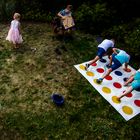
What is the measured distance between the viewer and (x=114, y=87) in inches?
328

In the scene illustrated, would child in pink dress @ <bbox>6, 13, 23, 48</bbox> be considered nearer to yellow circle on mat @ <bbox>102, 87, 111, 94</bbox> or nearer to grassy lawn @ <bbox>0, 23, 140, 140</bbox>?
grassy lawn @ <bbox>0, 23, 140, 140</bbox>

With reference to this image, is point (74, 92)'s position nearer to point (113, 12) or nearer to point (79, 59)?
point (79, 59)

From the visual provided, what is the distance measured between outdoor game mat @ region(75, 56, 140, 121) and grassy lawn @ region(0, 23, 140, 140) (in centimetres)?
16

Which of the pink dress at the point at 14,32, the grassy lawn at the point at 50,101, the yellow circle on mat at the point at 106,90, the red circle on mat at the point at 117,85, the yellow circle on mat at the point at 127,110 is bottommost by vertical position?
the yellow circle on mat at the point at 127,110

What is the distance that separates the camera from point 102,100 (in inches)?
310

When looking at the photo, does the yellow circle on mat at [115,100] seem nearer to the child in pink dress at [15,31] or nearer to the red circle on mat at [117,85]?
the red circle on mat at [117,85]

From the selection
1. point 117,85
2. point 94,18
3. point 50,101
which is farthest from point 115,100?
point 94,18

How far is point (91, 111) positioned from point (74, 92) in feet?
2.74

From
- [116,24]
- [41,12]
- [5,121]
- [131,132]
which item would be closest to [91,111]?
[131,132]

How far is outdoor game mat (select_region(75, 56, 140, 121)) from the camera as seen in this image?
302 inches

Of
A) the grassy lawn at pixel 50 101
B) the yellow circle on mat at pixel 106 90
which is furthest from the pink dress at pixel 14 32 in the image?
the yellow circle on mat at pixel 106 90

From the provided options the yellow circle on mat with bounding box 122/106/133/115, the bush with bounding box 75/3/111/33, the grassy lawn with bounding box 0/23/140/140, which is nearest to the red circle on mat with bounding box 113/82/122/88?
the grassy lawn with bounding box 0/23/140/140

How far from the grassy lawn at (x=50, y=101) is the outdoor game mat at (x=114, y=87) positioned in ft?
0.53

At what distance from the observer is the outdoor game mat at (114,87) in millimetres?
7672
